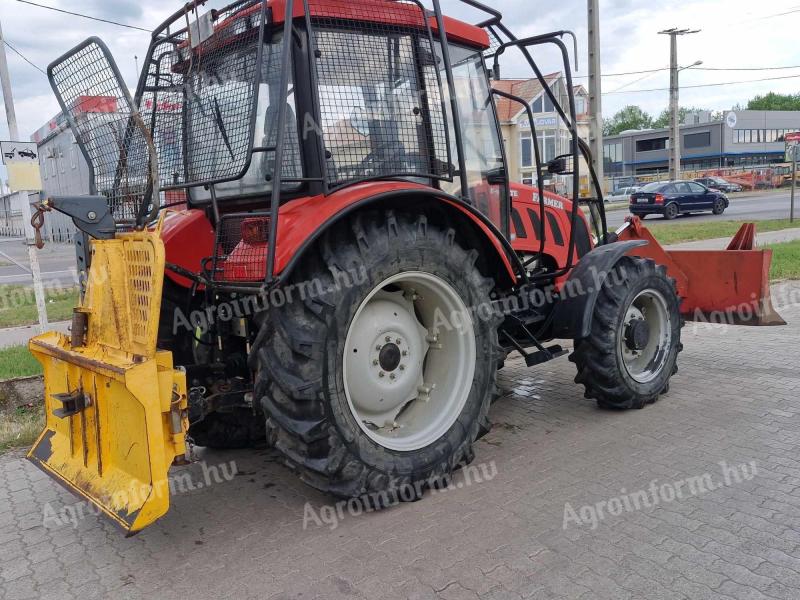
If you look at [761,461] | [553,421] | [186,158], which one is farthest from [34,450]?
[761,461]

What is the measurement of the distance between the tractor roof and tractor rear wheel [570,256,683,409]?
7.30ft

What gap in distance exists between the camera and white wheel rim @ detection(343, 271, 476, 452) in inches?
143

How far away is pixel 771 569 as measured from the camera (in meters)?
2.88

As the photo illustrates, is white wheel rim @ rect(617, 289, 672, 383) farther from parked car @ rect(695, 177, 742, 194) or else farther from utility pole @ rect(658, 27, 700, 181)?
parked car @ rect(695, 177, 742, 194)

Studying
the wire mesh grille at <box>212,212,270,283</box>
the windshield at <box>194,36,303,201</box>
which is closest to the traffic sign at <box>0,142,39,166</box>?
the windshield at <box>194,36,303,201</box>

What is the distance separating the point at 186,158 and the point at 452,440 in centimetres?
247

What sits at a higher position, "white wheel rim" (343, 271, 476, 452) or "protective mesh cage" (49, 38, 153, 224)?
"protective mesh cage" (49, 38, 153, 224)

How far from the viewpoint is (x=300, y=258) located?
10.7ft

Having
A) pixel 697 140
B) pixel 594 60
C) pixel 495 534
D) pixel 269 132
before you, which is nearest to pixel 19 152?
pixel 269 132

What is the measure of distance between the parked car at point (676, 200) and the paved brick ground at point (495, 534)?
23735 millimetres

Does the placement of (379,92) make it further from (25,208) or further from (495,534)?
(25,208)

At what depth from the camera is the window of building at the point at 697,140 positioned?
2800 inches

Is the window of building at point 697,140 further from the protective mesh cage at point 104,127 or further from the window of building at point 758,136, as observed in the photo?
the protective mesh cage at point 104,127

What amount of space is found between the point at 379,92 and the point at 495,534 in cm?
252
